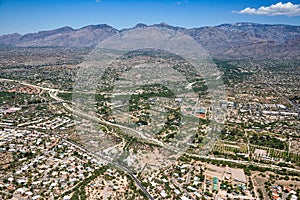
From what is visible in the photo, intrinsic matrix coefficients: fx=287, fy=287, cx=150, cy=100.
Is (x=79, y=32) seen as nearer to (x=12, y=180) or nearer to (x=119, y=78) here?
(x=119, y=78)

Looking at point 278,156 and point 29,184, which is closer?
point 29,184

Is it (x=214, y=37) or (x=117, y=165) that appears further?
(x=214, y=37)

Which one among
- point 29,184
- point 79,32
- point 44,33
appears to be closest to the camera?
point 29,184

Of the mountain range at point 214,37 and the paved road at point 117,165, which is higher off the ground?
the mountain range at point 214,37

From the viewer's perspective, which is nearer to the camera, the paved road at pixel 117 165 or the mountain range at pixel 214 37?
the paved road at pixel 117 165

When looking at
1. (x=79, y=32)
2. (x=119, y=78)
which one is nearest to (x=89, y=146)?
(x=119, y=78)

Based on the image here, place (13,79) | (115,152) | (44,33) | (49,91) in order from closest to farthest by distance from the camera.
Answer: (115,152), (49,91), (13,79), (44,33)

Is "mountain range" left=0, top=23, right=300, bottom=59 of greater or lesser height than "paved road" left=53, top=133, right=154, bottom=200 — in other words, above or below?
above

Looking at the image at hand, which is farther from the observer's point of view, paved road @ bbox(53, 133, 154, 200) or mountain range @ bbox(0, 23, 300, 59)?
mountain range @ bbox(0, 23, 300, 59)
